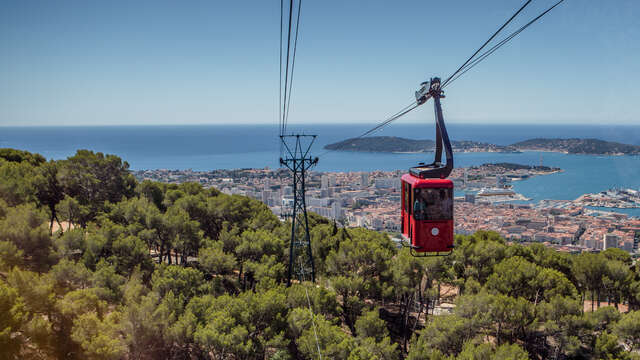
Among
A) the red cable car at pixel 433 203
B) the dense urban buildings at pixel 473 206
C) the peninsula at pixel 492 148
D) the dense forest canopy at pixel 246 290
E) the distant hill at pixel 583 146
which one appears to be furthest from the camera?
the peninsula at pixel 492 148

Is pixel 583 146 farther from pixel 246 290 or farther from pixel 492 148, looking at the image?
pixel 246 290

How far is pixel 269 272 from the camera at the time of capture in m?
17.8

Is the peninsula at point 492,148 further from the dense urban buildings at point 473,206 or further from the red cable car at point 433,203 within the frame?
the red cable car at point 433,203

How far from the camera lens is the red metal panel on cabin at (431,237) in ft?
23.7

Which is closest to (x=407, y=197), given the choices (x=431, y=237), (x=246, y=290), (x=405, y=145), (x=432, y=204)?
(x=432, y=204)

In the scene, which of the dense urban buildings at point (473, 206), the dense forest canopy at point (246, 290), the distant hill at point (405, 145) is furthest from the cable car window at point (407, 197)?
the distant hill at point (405, 145)

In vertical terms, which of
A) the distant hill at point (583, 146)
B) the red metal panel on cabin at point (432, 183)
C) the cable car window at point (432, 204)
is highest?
the distant hill at point (583, 146)

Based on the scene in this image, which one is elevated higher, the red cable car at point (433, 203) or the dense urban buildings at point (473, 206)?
the red cable car at point (433, 203)

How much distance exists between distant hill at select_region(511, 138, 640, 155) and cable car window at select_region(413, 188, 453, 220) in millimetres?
65896

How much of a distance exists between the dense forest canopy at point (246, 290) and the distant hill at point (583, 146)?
167 feet

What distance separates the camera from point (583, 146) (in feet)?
268

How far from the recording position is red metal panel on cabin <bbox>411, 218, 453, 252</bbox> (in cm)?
724

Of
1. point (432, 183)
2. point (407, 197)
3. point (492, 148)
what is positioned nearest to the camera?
point (432, 183)

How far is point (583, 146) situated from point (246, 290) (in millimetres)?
93926
